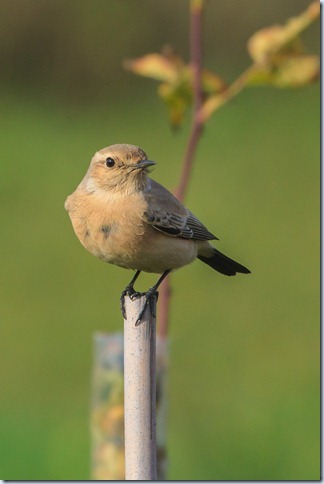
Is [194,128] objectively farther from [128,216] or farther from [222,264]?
[222,264]

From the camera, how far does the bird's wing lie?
3.80 m

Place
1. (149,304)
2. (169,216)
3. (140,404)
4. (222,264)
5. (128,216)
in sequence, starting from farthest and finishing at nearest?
(222,264) < (169,216) < (128,216) < (149,304) < (140,404)

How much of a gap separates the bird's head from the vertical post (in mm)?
863

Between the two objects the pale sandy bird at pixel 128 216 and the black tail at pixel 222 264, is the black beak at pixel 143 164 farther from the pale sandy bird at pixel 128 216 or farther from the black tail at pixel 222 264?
the black tail at pixel 222 264

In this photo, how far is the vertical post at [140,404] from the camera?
298 centimetres

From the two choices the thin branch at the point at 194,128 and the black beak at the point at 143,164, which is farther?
the thin branch at the point at 194,128

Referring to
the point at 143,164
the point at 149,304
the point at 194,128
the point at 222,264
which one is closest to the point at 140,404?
the point at 149,304

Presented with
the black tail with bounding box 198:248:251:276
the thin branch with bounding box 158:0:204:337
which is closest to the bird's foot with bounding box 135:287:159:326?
the thin branch with bounding box 158:0:204:337

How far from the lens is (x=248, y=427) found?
6117 millimetres

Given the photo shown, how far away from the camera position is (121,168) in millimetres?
3783

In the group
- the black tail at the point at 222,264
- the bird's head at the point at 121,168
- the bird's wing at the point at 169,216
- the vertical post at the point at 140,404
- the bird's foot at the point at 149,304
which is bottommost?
the vertical post at the point at 140,404

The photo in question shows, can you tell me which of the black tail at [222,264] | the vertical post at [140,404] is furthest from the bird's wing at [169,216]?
the vertical post at [140,404]

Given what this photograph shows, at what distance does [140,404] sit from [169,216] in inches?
40.2

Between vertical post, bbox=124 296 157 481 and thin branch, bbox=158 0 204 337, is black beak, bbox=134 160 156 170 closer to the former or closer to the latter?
thin branch, bbox=158 0 204 337
